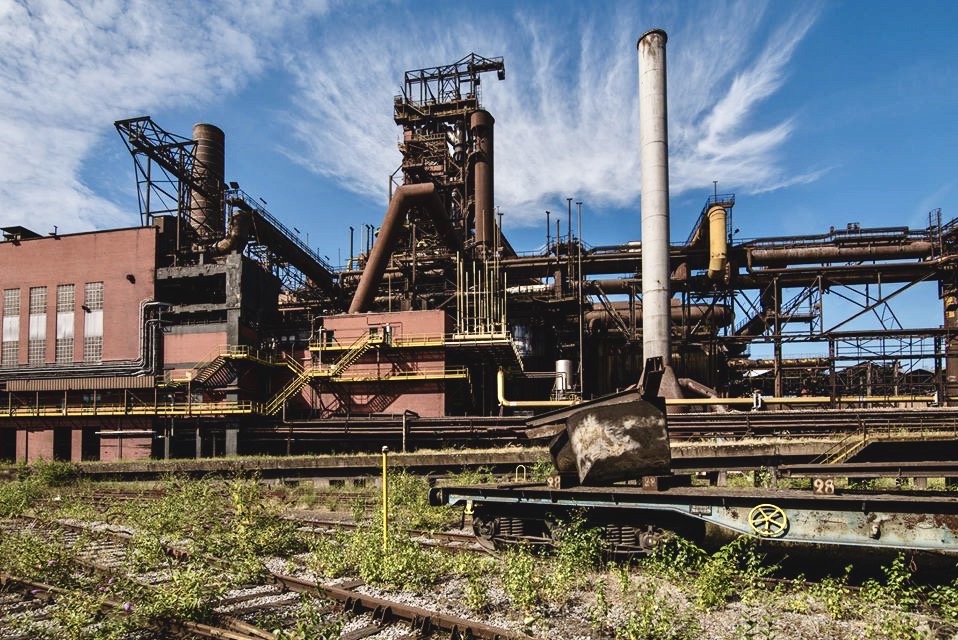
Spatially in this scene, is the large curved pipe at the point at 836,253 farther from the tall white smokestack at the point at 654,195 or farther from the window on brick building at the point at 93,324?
the window on brick building at the point at 93,324

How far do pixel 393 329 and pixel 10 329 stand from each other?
711 inches

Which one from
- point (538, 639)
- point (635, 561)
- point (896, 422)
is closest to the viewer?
point (538, 639)

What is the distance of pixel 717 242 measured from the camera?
24.0 meters

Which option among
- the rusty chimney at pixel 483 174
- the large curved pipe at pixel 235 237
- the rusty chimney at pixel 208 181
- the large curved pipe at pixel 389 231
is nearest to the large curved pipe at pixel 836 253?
the rusty chimney at pixel 483 174

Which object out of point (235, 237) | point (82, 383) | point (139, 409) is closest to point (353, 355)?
point (235, 237)

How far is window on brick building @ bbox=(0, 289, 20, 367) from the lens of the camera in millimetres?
24984

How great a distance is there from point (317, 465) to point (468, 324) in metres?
10.1

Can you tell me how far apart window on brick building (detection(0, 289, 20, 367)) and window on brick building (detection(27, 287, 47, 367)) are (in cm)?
68

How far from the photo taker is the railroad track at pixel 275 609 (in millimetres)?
5477

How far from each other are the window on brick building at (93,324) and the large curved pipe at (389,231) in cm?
1096

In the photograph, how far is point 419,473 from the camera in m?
16.8

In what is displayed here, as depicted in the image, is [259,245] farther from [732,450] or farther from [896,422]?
[896,422]

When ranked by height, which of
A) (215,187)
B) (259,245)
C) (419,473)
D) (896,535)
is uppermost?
(215,187)

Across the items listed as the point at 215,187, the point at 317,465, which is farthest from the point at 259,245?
the point at 317,465
